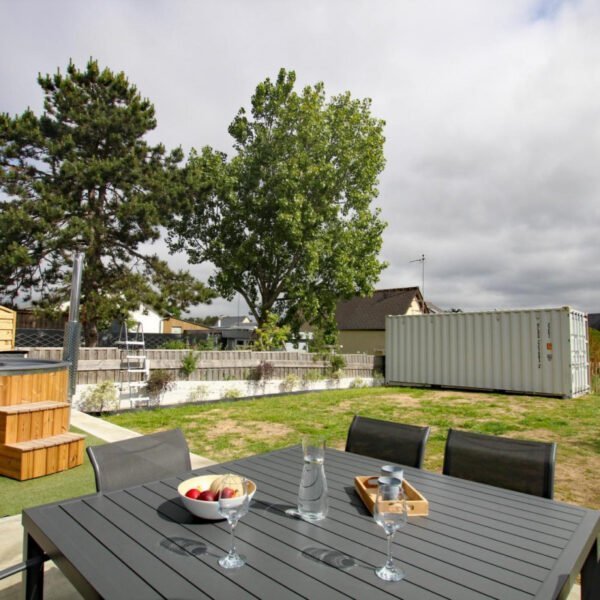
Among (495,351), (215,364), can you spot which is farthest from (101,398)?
(495,351)

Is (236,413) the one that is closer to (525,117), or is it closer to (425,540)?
(425,540)

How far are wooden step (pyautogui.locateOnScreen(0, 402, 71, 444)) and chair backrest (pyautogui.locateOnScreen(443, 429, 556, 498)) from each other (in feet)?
14.0

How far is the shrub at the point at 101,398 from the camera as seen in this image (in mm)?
7824

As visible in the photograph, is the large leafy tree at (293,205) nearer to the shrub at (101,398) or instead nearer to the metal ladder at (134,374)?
the metal ladder at (134,374)

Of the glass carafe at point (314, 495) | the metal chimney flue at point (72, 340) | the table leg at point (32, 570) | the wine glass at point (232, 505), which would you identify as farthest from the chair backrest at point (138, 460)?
the metal chimney flue at point (72, 340)

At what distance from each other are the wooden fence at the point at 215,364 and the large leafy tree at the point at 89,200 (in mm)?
4206

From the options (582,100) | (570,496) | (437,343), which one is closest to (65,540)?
(570,496)

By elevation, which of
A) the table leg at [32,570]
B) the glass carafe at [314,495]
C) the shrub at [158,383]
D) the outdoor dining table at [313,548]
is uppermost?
the glass carafe at [314,495]

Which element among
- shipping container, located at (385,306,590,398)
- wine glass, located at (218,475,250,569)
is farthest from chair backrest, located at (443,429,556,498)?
shipping container, located at (385,306,590,398)

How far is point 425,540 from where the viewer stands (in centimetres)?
149

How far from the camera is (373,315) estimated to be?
83.5 ft

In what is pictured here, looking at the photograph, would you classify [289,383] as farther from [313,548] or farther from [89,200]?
[313,548]

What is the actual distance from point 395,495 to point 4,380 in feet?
15.8

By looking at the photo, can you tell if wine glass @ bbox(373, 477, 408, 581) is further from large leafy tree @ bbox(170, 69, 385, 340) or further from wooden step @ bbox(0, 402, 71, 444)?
large leafy tree @ bbox(170, 69, 385, 340)
